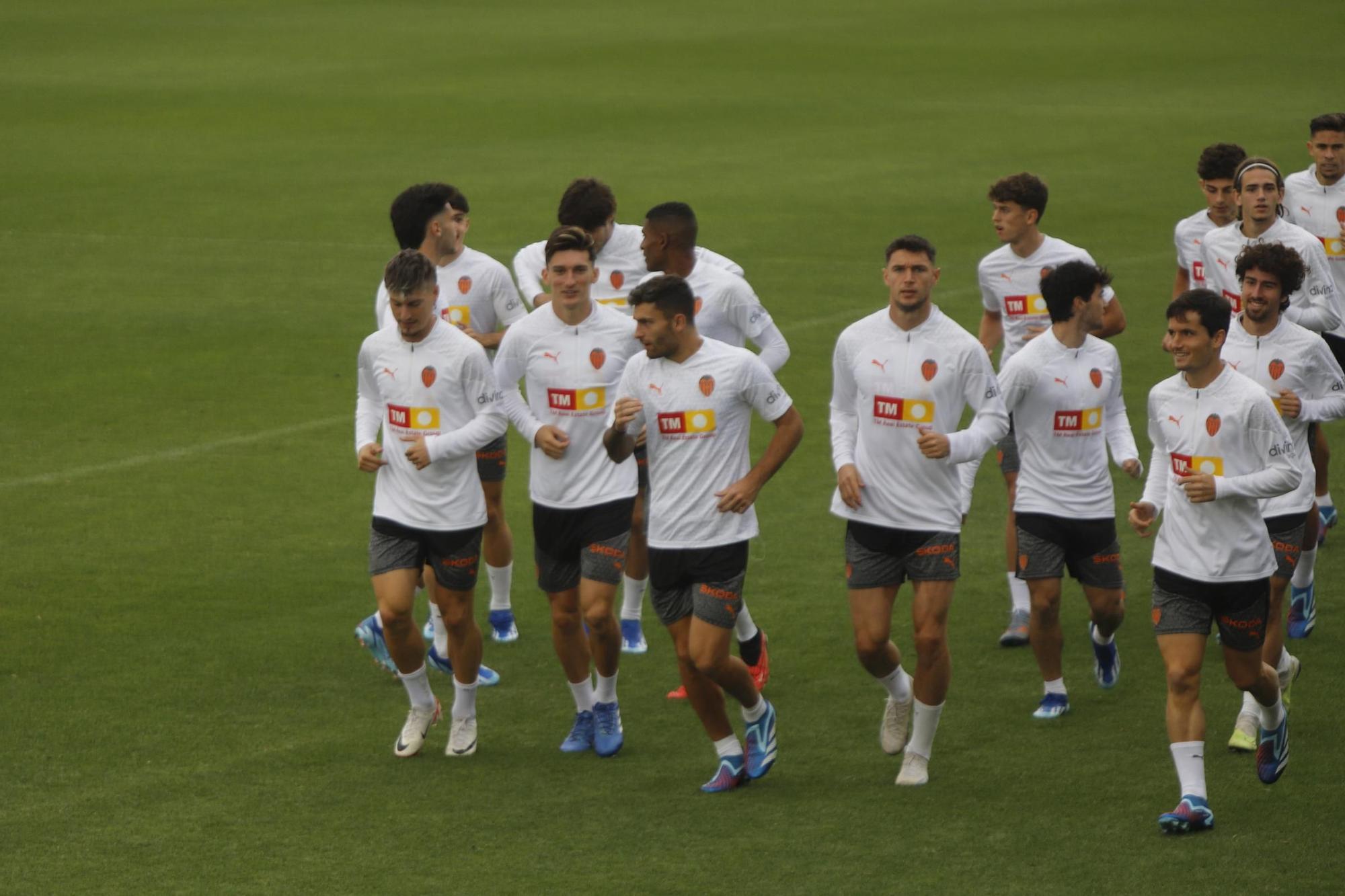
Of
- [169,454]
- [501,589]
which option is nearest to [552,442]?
[501,589]

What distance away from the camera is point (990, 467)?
44.7ft

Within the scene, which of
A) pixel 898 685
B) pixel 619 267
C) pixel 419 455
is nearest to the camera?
pixel 419 455

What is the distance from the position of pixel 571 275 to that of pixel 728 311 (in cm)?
123

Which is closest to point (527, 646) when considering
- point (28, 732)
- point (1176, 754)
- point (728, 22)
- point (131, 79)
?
point (28, 732)

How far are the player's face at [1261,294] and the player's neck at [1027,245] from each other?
1840mm

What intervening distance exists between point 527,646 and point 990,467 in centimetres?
475

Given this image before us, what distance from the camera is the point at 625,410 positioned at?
761 centimetres

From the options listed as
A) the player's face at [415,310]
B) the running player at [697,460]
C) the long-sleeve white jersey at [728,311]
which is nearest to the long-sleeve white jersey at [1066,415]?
the long-sleeve white jersey at [728,311]

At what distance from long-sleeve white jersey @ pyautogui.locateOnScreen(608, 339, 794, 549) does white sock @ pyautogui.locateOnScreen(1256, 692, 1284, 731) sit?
7.32ft

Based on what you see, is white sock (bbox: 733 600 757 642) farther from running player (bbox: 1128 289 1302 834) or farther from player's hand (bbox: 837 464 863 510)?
running player (bbox: 1128 289 1302 834)

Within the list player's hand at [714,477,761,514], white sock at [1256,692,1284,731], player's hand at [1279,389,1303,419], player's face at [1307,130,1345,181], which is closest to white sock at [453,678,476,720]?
player's hand at [714,477,761,514]

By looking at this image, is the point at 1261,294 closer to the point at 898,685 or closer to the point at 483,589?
the point at 898,685

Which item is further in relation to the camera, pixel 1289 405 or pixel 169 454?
pixel 169 454

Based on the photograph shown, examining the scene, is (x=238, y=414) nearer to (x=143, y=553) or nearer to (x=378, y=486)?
(x=143, y=553)
